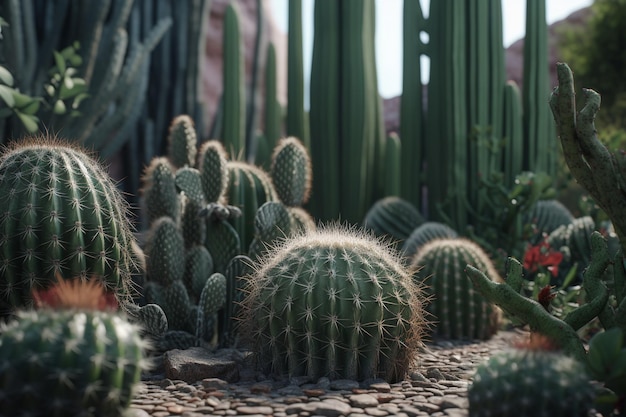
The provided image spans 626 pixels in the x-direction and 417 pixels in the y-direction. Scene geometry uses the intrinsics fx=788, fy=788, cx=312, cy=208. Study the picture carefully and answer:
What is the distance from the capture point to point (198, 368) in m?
3.86

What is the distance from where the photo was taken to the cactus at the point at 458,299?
18.3 ft

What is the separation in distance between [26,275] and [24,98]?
68.2 inches

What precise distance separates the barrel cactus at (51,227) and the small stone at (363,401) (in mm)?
1399

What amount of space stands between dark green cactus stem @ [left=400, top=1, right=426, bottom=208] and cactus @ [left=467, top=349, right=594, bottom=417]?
6.11m

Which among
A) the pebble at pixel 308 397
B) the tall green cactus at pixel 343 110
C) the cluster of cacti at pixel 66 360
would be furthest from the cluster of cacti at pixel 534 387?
the tall green cactus at pixel 343 110

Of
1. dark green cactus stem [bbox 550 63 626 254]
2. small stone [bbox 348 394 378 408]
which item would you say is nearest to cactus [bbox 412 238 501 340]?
dark green cactus stem [bbox 550 63 626 254]

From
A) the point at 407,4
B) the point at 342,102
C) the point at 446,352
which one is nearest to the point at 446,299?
the point at 446,352

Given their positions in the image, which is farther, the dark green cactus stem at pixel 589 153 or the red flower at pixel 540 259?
the red flower at pixel 540 259

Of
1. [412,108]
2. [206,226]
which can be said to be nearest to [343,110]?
[412,108]

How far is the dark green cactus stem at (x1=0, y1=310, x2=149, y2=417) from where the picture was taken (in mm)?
2486

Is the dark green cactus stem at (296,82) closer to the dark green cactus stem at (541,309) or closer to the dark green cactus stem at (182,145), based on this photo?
the dark green cactus stem at (182,145)

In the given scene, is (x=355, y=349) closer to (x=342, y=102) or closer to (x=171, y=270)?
(x=171, y=270)

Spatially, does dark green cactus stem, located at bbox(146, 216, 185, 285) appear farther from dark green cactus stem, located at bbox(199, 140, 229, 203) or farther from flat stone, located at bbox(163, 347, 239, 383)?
flat stone, located at bbox(163, 347, 239, 383)

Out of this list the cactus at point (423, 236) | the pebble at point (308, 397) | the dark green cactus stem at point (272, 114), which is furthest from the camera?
the dark green cactus stem at point (272, 114)
